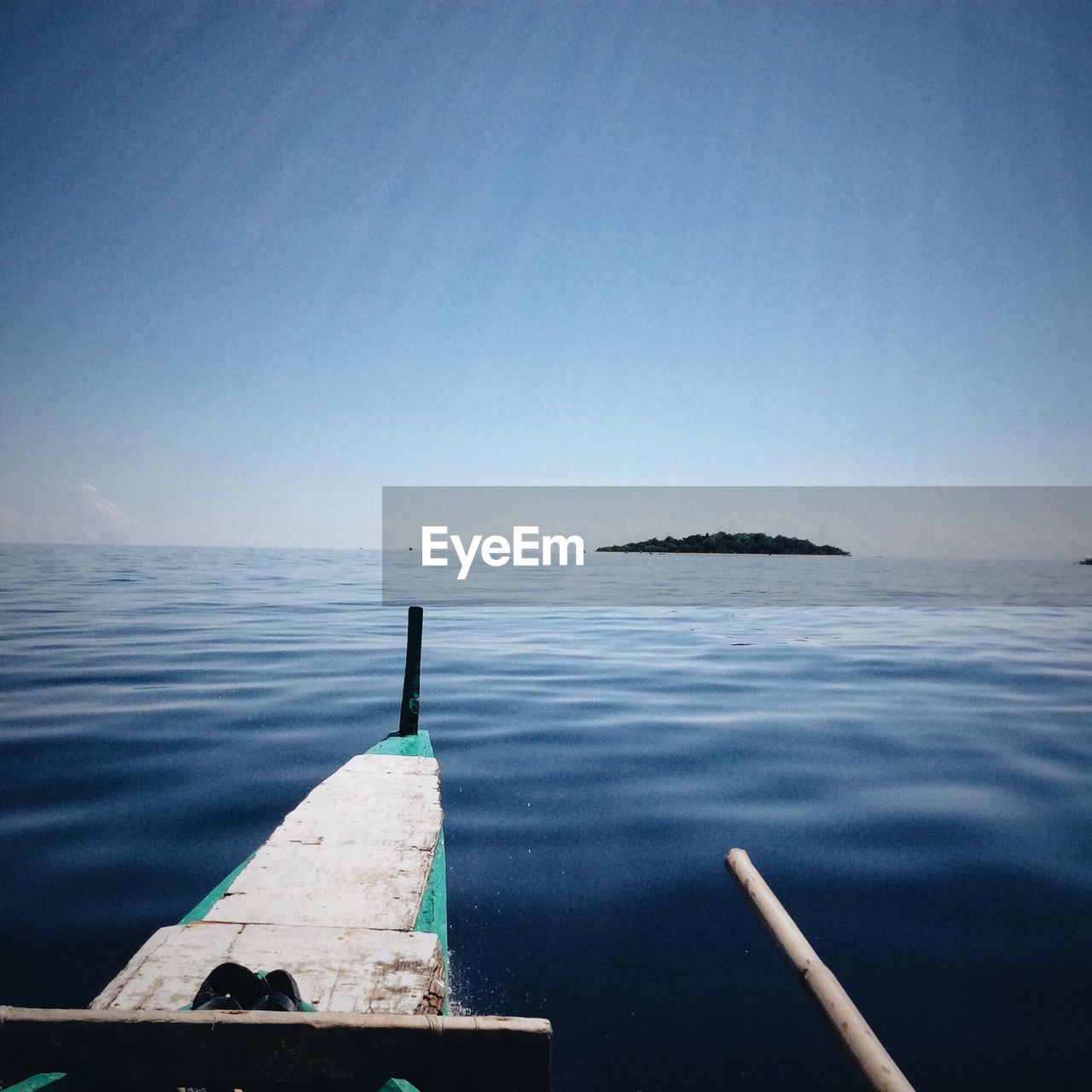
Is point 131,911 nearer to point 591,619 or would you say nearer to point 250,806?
point 250,806

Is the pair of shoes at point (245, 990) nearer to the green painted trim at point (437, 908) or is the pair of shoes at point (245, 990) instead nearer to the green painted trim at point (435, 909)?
the green painted trim at point (437, 908)

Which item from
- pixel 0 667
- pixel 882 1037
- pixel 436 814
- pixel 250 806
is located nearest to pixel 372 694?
pixel 250 806

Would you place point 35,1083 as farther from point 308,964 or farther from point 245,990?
point 308,964

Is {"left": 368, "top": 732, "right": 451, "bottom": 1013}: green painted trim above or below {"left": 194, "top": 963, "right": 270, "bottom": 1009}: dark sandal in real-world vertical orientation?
below

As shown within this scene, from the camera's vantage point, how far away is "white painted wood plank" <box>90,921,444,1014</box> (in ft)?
9.25

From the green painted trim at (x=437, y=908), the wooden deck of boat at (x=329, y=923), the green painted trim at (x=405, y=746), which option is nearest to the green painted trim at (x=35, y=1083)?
the wooden deck of boat at (x=329, y=923)

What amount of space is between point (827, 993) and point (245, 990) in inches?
97.2

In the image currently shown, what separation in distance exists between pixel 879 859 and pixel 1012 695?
8607mm

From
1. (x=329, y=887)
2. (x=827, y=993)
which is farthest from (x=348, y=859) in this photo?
(x=827, y=993)

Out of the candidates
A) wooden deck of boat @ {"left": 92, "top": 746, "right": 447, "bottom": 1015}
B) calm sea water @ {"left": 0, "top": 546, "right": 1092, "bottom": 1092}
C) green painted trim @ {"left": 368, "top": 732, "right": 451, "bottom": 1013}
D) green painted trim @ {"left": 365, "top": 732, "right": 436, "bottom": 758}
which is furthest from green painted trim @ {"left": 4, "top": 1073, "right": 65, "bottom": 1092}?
green painted trim @ {"left": 365, "top": 732, "right": 436, "bottom": 758}

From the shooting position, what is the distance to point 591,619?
76.4 ft

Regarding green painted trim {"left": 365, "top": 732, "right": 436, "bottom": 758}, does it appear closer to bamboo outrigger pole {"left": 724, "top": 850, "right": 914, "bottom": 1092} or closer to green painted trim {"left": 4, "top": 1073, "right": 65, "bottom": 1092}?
bamboo outrigger pole {"left": 724, "top": 850, "right": 914, "bottom": 1092}

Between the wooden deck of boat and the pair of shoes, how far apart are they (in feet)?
0.77

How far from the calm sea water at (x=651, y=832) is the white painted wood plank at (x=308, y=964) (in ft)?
3.41
